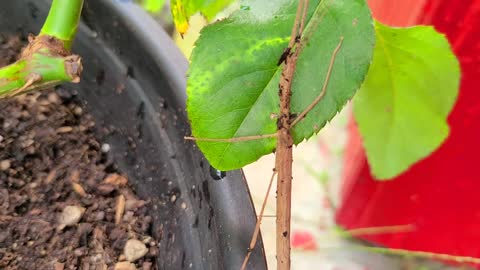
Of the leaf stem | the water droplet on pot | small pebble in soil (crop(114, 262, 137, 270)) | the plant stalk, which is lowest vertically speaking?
small pebble in soil (crop(114, 262, 137, 270))

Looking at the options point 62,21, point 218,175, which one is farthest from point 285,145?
point 62,21

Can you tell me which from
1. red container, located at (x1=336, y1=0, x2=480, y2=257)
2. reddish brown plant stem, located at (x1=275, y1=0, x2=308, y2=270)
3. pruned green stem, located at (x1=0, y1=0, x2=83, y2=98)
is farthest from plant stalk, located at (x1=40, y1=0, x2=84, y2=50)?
red container, located at (x1=336, y1=0, x2=480, y2=257)

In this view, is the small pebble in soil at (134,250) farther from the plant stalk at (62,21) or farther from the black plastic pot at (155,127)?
the plant stalk at (62,21)

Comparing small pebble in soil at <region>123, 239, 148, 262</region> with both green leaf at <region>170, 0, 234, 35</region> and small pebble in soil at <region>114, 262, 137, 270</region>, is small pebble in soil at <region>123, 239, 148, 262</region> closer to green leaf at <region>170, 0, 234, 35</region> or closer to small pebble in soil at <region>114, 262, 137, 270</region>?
small pebble in soil at <region>114, 262, 137, 270</region>

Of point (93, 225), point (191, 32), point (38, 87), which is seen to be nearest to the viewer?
point (38, 87)

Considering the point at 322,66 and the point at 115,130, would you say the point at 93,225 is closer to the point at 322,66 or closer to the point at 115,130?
the point at 115,130

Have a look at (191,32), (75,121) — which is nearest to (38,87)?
(75,121)
